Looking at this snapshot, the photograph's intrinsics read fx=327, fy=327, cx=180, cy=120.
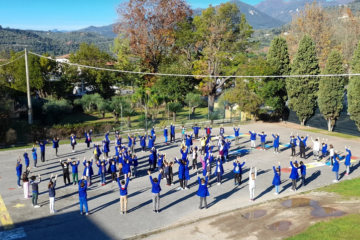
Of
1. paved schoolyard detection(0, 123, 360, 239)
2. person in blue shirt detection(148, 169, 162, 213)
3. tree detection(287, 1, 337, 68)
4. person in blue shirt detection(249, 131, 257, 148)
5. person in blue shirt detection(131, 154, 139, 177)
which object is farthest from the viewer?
tree detection(287, 1, 337, 68)

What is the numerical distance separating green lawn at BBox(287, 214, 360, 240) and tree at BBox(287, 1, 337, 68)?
166 ft

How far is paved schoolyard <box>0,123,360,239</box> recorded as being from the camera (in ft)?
41.0

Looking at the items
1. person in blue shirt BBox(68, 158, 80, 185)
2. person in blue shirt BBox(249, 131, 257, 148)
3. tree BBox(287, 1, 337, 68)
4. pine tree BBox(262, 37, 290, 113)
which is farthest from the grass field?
tree BBox(287, 1, 337, 68)

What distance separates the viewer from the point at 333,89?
30953 millimetres

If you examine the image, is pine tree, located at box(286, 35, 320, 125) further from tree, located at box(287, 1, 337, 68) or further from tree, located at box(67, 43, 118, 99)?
tree, located at box(287, 1, 337, 68)

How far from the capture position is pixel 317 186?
56.6ft

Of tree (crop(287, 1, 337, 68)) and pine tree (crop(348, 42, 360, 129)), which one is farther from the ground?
tree (crop(287, 1, 337, 68))

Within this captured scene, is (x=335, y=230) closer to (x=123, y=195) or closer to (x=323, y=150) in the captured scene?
(x=123, y=195)

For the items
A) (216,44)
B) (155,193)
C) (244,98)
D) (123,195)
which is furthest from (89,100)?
(155,193)

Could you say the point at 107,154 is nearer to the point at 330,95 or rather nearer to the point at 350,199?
the point at 350,199

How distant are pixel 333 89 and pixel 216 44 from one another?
13935 mm

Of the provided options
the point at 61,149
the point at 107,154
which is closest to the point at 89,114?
the point at 61,149

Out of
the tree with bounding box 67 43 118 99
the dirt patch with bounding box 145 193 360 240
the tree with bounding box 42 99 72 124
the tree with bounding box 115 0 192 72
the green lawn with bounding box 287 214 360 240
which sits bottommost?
the dirt patch with bounding box 145 193 360 240

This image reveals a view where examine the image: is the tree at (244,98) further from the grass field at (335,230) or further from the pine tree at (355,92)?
the grass field at (335,230)
